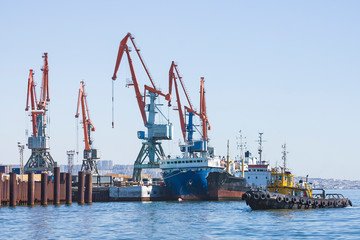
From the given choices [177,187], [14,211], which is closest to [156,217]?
[14,211]

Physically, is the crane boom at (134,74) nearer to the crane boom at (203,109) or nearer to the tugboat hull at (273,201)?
the crane boom at (203,109)

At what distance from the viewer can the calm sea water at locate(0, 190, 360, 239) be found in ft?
163

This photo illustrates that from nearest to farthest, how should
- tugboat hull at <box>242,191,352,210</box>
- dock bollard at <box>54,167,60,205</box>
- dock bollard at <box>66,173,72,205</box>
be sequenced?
tugboat hull at <box>242,191,352,210</box> → dock bollard at <box>54,167,60,205</box> → dock bollard at <box>66,173,72,205</box>

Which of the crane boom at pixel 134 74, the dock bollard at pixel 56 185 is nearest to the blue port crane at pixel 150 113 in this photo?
the crane boom at pixel 134 74

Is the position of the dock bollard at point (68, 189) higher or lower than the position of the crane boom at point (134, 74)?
lower

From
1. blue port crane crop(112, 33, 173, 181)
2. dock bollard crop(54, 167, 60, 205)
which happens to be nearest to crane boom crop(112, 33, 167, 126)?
blue port crane crop(112, 33, 173, 181)

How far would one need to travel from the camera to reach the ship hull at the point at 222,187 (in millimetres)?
112188

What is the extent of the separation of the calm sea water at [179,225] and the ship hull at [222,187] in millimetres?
38201

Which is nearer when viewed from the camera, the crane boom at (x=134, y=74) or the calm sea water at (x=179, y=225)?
the calm sea water at (x=179, y=225)

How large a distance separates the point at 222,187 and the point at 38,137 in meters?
39.4

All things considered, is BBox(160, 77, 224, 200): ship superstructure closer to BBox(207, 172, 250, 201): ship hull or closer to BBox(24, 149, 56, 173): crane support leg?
BBox(207, 172, 250, 201): ship hull

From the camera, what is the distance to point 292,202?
77000 mm

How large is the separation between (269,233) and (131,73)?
75872 millimetres

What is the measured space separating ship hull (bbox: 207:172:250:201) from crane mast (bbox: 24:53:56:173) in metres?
34.8
